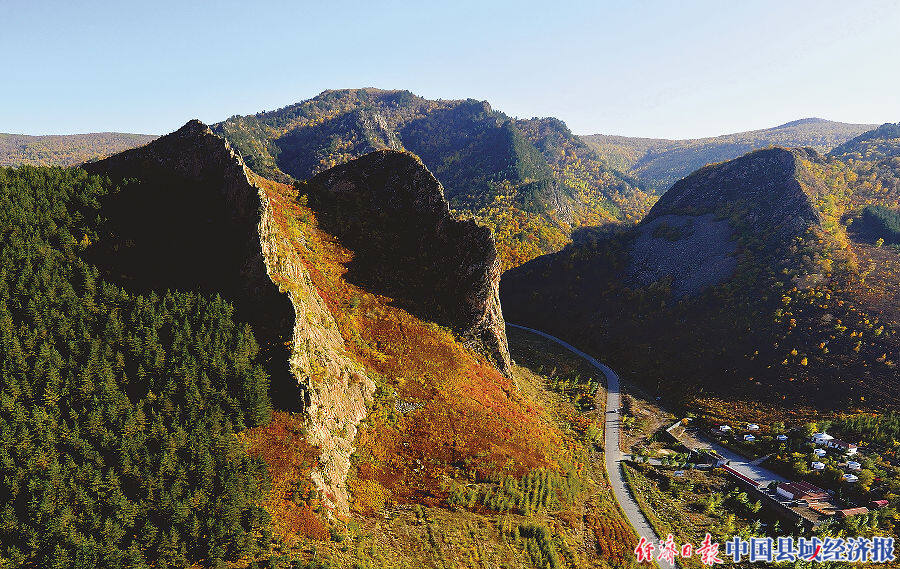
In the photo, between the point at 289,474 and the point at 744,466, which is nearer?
the point at 289,474

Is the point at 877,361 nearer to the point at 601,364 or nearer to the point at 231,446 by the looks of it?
the point at 601,364

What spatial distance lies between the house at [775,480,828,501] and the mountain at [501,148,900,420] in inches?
840

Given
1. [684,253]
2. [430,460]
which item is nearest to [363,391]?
[430,460]

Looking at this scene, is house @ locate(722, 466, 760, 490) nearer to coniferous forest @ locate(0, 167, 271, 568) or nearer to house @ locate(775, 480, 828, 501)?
house @ locate(775, 480, 828, 501)

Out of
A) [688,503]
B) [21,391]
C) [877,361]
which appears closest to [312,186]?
[21,391]

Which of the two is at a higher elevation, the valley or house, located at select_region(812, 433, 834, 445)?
the valley

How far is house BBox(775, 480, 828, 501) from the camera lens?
50312mm

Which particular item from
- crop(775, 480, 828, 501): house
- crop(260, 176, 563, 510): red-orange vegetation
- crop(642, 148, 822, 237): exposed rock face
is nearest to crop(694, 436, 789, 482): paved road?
crop(775, 480, 828, 501): house

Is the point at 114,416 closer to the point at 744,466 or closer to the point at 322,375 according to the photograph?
the point at 322,375

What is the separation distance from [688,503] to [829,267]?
83362mm

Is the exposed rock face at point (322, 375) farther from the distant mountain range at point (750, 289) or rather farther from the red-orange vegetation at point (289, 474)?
the distant mountain range at point (750, 289)

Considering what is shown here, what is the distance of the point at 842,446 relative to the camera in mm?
59688

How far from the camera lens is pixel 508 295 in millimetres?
143750

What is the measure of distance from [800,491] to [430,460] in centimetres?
4937
